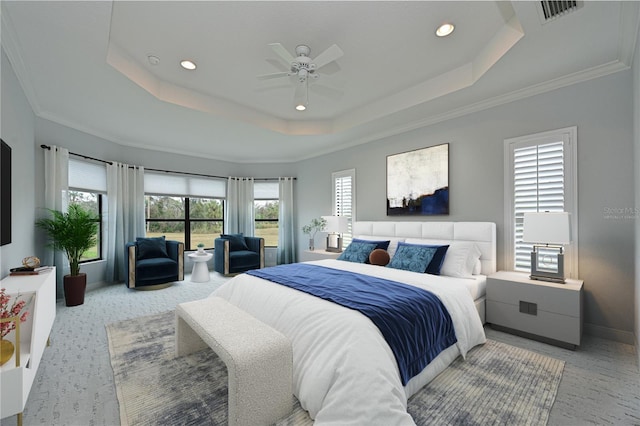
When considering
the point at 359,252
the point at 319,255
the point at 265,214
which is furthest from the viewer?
the point at 265,214

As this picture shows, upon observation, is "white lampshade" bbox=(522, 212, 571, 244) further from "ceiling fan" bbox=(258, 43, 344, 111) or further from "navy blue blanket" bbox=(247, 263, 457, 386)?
"ceiling fan" bbox=(258, 43, 344, 111)

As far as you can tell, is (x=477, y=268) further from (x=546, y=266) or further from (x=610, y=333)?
(x=610, y=333)

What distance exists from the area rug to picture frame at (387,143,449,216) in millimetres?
1967

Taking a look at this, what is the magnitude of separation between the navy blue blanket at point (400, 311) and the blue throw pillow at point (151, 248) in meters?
3.42

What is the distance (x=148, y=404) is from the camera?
72.8 inches

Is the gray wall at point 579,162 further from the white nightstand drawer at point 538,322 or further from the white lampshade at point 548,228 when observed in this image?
the white nightstand drawer at point 538,322

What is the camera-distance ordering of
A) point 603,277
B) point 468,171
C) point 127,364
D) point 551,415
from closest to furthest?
point 551,415
point 127,364
point 603,277
point 468,171

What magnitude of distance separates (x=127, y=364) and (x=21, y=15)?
281 cm

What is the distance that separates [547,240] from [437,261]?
103 cm

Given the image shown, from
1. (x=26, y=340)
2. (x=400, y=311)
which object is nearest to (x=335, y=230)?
(x=400, y=311)

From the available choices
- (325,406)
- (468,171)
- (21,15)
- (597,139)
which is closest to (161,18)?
(21,15)

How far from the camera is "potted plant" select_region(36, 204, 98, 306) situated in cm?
381

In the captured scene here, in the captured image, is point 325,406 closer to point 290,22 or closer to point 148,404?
point 148,404

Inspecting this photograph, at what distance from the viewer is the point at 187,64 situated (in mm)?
3061
